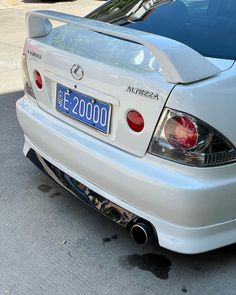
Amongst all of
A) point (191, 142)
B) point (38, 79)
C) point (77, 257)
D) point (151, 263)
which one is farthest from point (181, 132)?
point (38, 79)

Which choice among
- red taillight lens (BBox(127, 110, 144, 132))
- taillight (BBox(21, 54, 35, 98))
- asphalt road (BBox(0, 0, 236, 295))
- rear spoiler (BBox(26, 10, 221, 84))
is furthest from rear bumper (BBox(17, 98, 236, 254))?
taillight (BBox(21, 54, 35, 98))

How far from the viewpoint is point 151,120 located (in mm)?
2262

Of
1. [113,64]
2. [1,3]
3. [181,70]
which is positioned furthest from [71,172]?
[1,3]

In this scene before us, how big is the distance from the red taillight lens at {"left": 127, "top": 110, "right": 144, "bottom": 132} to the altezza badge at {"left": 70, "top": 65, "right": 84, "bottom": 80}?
1.33 ft

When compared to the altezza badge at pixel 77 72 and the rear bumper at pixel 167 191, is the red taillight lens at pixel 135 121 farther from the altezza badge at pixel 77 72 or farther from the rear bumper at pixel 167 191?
the altezza badge at pixel 77 72

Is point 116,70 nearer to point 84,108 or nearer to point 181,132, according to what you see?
point 84,108

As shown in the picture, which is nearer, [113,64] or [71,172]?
[113,64]

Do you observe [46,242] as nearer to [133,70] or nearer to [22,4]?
[133,70]

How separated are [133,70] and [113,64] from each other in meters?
0.14

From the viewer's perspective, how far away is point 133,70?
2.34 metres

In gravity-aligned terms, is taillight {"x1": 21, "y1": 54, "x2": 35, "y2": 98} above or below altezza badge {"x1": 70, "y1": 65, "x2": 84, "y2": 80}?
below

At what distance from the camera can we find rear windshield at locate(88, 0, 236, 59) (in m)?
2.55

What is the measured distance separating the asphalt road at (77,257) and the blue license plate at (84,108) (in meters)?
0.72

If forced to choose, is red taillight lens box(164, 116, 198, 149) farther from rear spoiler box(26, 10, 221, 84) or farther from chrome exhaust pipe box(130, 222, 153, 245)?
chrome exhaust pipe box(130, 222, 153, 245)
